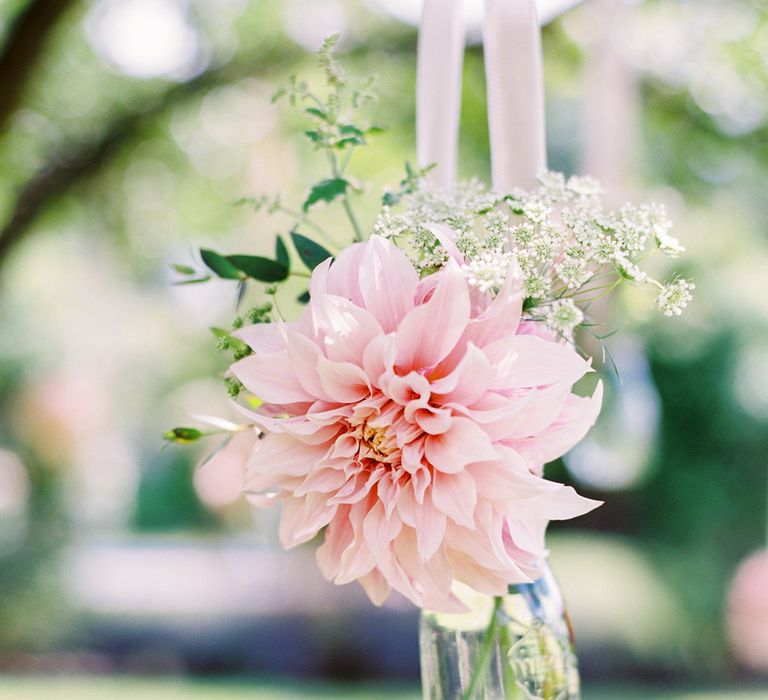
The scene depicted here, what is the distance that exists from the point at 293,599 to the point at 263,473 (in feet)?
12.3

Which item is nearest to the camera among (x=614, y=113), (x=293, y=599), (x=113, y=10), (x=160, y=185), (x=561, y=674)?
(x=561, y=674)

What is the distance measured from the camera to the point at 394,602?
3.68m

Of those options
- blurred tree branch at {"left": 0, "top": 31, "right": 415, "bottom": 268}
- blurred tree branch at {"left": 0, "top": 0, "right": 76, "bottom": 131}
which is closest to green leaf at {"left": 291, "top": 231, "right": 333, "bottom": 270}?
blurred tree branch at {"left": 0, "top": 0, "right": 76, "bottom": 131}

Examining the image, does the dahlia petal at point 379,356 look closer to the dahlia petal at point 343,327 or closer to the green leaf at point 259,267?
the dahlia petal at point 343,327

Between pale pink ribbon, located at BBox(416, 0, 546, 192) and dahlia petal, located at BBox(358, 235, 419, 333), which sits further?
pale pink ribbon, located at BBox(416, 0, 546, 192)

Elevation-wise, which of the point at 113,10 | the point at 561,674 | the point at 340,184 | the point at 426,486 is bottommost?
Answer: the point at 561,674

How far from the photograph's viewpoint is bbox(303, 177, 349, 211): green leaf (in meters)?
0.64

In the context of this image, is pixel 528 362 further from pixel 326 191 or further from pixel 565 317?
pixel 326 191

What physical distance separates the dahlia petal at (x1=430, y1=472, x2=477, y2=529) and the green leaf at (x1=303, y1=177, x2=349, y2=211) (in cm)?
24

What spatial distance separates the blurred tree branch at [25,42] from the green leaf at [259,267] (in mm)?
1699

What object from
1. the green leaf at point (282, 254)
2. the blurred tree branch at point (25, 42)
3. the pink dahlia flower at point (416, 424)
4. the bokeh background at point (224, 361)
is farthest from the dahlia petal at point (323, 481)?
the blurred tree branch at point (25, 42)

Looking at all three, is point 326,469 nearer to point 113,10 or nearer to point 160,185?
point 113,10

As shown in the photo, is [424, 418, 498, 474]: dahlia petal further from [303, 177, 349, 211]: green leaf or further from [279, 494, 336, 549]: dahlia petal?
[303, 177, 349, 211]: green leaf

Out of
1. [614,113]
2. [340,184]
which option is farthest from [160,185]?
[340,184]
